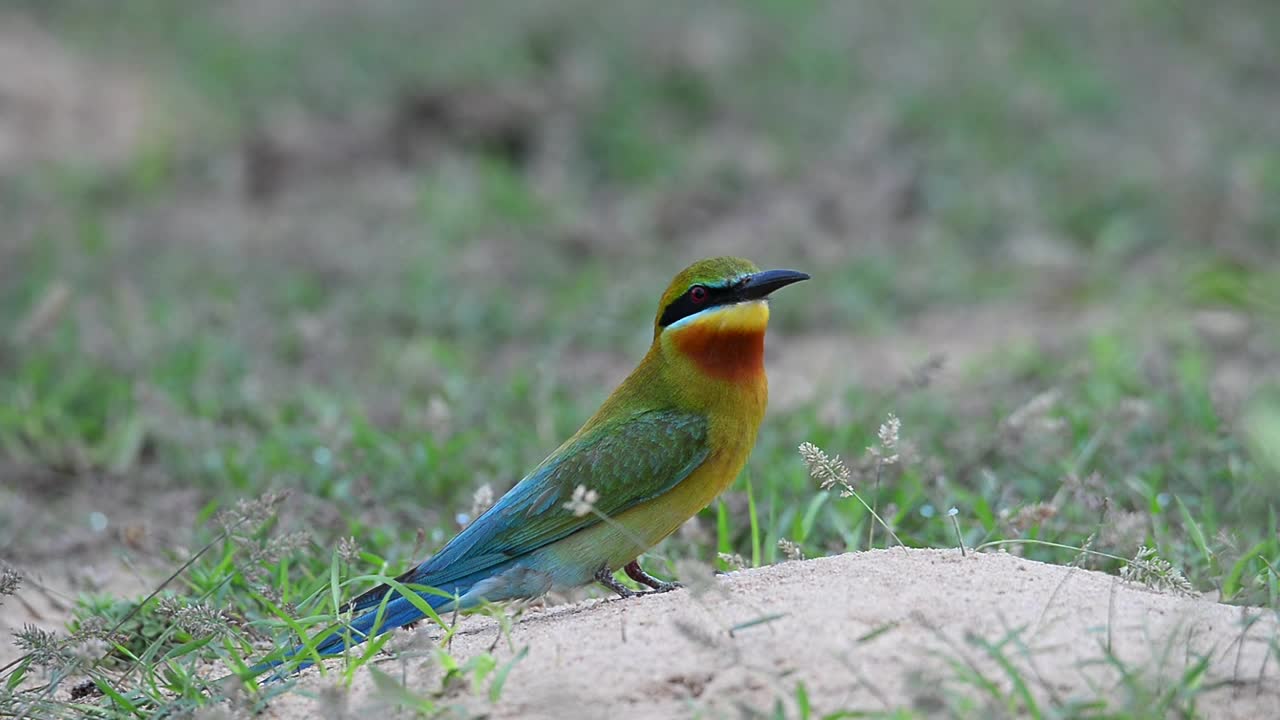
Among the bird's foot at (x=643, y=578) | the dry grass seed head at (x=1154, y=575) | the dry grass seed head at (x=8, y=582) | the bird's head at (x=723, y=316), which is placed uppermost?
the bird's head at (x=723, y=316)

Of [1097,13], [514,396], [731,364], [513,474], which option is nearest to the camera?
[731,364]

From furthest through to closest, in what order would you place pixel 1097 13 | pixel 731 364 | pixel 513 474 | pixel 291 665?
pixel 1097 13
pixel 513 474
pixel 731 364
pixel 291 665

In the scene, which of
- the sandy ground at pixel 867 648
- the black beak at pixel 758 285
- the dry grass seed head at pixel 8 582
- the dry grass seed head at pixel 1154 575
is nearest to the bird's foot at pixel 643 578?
the sandy ground at pixel 867 648

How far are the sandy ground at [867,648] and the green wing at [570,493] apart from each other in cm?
31

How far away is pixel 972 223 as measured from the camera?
6.88 metres

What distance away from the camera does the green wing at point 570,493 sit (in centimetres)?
308

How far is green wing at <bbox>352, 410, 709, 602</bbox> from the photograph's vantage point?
3084 mm

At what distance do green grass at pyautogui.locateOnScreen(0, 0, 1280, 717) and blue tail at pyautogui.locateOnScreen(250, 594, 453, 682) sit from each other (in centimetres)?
12

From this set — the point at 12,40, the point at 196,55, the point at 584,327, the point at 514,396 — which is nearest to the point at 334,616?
the point at 514,396

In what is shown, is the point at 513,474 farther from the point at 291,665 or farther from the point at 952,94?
the point at 952,94

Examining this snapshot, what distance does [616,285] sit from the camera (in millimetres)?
6336

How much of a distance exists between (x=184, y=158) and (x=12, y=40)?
7.95ft

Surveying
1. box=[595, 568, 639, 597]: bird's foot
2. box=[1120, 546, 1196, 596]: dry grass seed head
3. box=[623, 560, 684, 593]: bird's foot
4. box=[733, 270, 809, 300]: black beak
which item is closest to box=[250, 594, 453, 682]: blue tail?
box=[595, 568, 639, 597]: bird's foot

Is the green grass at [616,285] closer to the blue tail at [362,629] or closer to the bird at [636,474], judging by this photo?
the blue tail at [362,629]
